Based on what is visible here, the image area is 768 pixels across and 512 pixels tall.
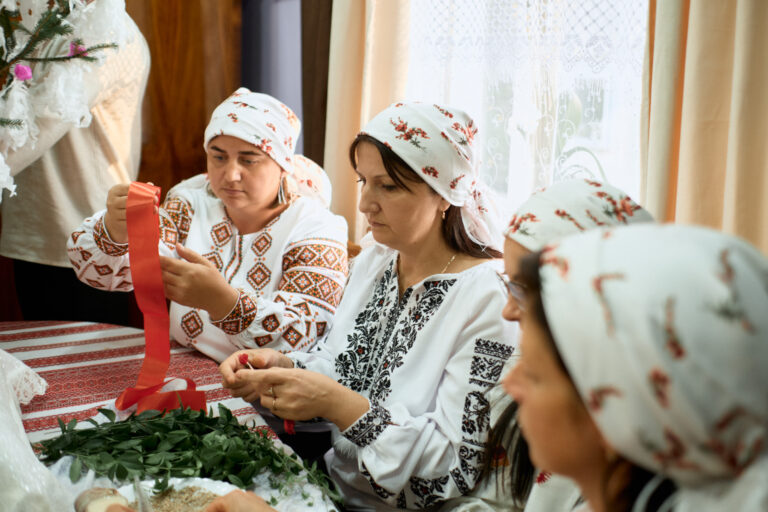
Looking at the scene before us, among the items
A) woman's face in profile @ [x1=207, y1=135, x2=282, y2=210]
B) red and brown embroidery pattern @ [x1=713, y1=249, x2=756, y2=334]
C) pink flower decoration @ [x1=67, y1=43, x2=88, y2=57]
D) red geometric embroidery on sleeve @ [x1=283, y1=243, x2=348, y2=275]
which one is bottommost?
red geometric embroidery on sleeve @ [x1=283, y1=243, x2=348, y2=275]

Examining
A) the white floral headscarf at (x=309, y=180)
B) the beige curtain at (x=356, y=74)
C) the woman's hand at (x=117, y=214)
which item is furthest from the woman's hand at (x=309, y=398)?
the beige curtain at (x=356, y=74)

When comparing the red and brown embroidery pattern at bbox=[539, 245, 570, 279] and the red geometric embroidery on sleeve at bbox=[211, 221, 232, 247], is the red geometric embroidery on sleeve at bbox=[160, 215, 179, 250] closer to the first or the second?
the red geometric embroidery on sleeve at bbox=[211, 221, 232, 247]

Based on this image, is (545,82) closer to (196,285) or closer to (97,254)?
(196,285)

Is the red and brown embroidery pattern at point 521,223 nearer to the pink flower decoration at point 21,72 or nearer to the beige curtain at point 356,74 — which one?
the pink flower decoration at point 21,72

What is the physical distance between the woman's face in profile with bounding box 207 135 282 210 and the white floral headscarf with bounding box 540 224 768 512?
176 centimetres

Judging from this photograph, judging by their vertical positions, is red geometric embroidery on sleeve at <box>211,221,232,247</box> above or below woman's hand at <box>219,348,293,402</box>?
above

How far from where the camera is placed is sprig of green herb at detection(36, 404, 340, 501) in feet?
3.85

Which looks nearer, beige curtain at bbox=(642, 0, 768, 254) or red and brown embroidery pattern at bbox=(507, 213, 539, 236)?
red and brown embroidery pattern at bbox=(507, 213, 539, 236)

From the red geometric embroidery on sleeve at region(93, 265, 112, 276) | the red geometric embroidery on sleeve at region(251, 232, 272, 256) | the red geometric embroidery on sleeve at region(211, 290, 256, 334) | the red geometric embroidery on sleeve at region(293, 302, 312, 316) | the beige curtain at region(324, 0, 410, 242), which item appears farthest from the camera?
the beige curtain at region(324, 0, 410, 242)

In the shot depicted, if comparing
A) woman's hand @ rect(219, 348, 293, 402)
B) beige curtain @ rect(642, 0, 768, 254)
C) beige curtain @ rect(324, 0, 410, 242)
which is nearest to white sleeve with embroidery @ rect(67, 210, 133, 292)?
woman's hand @ rect(219, 348, 293, 402)

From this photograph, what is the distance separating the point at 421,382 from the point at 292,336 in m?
→ 0.56

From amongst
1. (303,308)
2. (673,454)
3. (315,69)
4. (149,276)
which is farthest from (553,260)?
(315,69)

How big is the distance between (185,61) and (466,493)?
286cm

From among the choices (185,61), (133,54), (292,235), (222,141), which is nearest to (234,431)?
(292,235)
